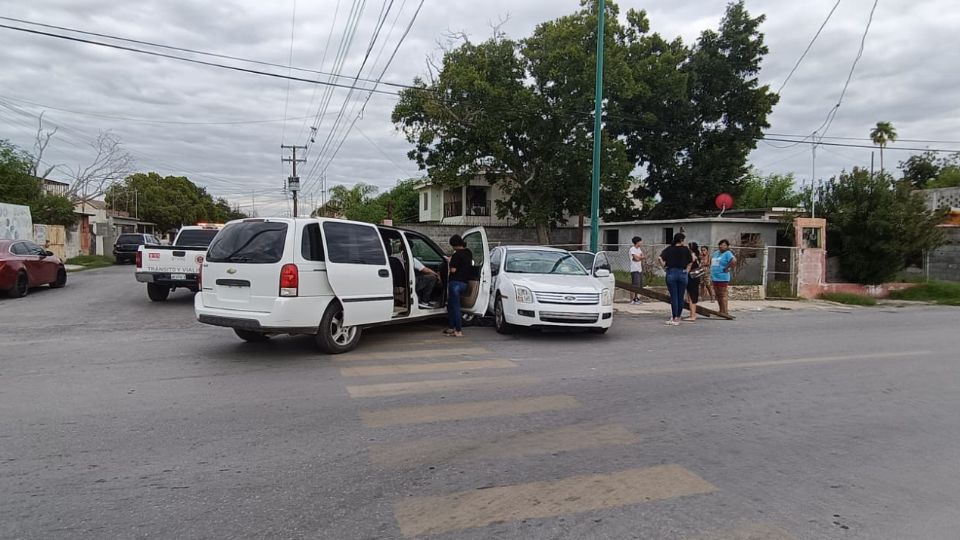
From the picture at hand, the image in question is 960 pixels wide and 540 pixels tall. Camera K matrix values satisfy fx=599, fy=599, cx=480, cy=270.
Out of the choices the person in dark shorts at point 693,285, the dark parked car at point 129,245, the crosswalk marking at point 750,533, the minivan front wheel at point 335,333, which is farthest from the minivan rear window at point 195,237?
the dark parked car at point 129,245

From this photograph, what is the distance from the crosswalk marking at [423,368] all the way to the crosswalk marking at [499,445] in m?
2.44

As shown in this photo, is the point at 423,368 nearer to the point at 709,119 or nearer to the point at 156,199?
the point at 709,119

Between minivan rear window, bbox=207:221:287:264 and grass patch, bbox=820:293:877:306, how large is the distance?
1734 cm

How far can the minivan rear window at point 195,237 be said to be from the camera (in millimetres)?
14354

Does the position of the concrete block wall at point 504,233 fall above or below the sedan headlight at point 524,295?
above

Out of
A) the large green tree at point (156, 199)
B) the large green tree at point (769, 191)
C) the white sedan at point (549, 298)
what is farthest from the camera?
the large green tree at point (156, 199)

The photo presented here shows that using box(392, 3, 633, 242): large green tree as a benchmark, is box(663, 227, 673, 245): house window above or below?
below

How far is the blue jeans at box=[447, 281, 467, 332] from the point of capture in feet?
32.6

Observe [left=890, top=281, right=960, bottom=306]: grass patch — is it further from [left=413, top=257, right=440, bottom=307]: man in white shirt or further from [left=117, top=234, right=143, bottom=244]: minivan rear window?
[left=117, top=234, right=143, bottom=244]: minivan rear window

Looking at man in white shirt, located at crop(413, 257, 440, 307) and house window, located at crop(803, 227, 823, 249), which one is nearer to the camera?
man in white shirt, located at crop(413, 257, 440, 307)

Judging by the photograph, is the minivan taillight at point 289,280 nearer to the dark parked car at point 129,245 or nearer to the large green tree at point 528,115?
the large green tree at point 528,115

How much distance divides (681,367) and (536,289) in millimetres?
2840

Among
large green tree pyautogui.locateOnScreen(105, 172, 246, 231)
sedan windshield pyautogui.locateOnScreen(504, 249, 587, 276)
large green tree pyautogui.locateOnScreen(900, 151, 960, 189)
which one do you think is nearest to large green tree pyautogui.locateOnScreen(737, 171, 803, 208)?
large green tree pyautogui.locateOnScreen(900, 151, 960, 189)

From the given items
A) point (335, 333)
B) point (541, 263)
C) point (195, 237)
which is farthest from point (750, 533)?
point (195, 237)
